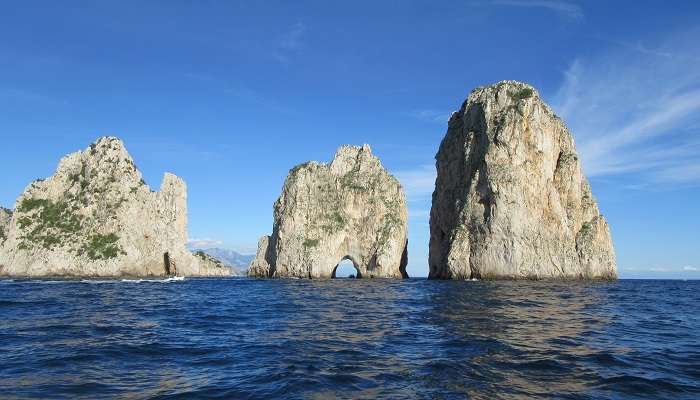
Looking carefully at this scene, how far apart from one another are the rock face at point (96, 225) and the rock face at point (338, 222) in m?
28.3

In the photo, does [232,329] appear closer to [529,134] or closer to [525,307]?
[525,307]

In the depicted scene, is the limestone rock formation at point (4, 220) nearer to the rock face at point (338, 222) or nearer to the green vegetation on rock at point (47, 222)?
the green vegetation on rock at point (47, 222)

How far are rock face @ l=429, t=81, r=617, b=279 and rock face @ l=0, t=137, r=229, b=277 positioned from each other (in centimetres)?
7726

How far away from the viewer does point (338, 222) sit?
131m

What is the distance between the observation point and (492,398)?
36.4 ft

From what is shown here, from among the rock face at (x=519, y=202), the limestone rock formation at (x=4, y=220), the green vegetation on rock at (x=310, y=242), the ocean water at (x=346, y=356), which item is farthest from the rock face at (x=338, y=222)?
the ocean water at (x=346, y=356)

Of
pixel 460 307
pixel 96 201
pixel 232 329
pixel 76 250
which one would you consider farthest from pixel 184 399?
pixel 96 201

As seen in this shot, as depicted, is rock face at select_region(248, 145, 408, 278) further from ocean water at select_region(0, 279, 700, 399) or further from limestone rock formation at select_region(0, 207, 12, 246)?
ocean water at select_region(0, 279, 700, 399)

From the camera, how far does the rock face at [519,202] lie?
96.7 m

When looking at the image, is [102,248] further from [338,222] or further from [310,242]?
[338,222]

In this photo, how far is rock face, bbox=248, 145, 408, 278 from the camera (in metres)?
125

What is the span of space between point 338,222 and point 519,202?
49.9m

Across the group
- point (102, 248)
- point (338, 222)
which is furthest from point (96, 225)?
point (338, 222)

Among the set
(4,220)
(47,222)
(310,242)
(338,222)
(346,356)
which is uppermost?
(4,220)
